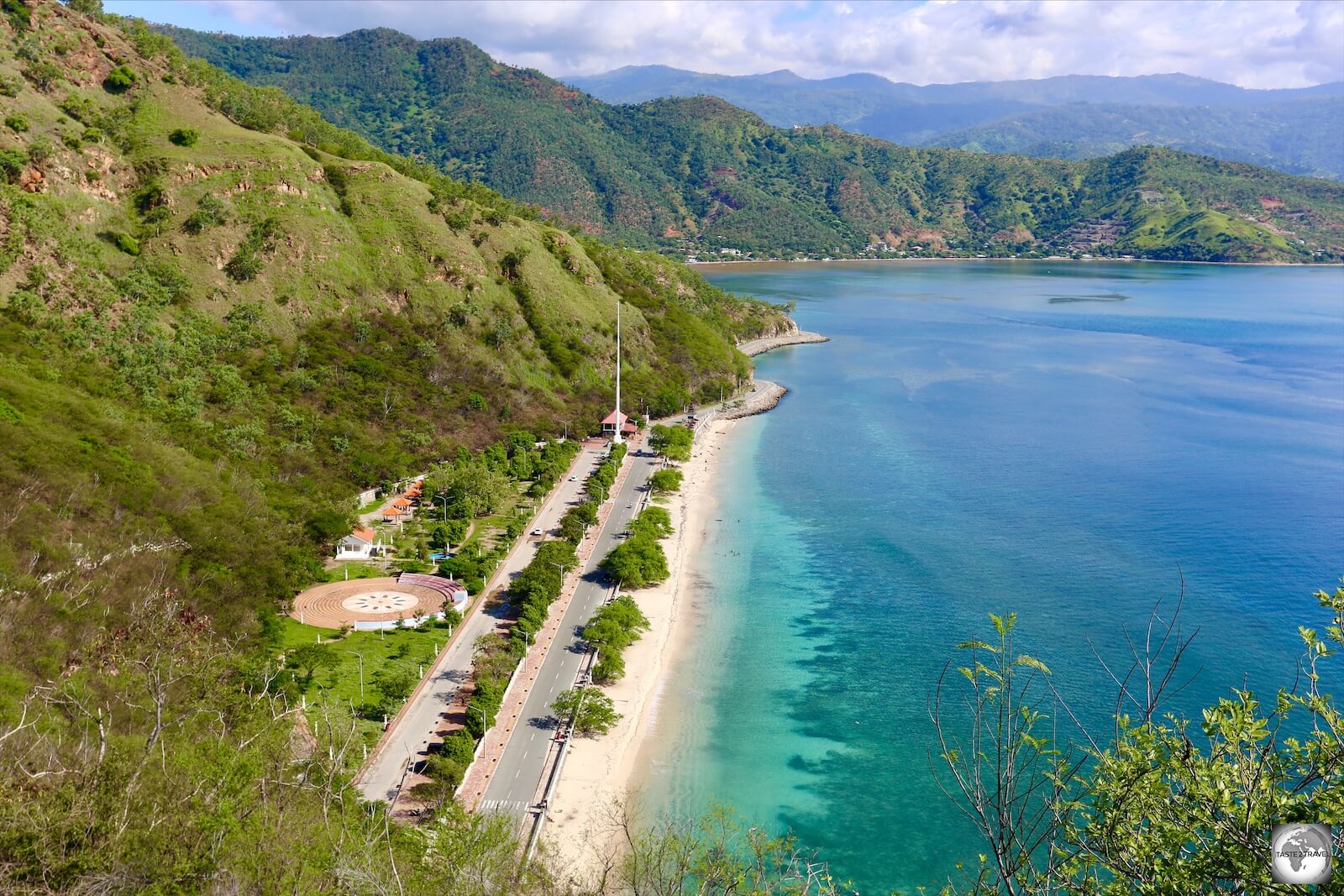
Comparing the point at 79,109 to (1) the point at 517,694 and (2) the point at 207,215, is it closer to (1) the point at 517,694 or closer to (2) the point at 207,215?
(2) the point at 207,215

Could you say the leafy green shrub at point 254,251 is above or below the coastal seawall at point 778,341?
above

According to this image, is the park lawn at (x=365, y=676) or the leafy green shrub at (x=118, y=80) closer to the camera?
the park lawn at (x=365, y=676)

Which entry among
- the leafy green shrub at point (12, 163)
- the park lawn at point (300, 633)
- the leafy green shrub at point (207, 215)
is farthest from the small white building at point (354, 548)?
the leafy green shrub at point (12, 163)

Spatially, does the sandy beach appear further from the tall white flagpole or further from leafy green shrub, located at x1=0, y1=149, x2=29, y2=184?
leafy green shrub, located at x1=0, y1=149, x2=29, y2=184

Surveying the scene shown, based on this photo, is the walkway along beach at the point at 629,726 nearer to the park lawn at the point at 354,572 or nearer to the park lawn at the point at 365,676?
the park lawn at the point at 365,676

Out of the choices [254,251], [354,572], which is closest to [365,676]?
[354,572]

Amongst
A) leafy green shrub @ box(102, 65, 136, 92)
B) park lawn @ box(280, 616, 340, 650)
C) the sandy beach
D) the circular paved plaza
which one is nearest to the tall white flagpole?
the sandy beach
